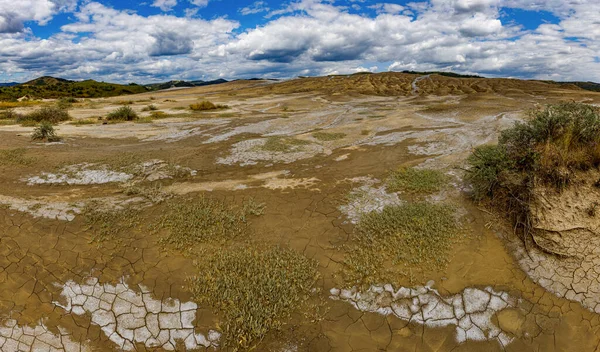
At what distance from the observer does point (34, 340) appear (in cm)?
572

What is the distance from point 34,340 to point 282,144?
459 inches

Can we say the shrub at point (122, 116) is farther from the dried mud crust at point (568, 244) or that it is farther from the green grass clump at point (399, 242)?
the dried mud crust at point (568, 244)

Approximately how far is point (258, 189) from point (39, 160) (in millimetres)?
9045

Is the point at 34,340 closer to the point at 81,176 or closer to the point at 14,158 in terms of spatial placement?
the point at 81,176

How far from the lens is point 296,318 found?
6.00 metres

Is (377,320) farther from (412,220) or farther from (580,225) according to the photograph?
(580,225)

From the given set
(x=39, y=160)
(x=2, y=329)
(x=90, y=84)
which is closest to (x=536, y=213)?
(x=2, y=329)

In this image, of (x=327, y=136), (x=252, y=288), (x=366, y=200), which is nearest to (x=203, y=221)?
(x=252, y=288)

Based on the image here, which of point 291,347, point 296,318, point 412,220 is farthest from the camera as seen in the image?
point 412,220

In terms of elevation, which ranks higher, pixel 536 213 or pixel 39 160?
pixel 39 160

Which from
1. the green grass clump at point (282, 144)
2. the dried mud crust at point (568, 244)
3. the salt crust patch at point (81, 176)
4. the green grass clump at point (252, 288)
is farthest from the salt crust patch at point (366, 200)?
the salt crust patch at point (81, 176)

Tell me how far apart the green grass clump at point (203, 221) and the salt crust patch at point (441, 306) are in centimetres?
312

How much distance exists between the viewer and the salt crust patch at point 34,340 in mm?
5621

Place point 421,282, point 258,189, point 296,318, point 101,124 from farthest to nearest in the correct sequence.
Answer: point 101,124
point 258,189
point 421,282
point 296,318
